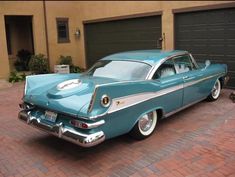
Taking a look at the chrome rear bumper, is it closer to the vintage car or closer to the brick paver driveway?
the vintage car

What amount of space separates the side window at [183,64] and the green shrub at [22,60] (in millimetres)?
9259

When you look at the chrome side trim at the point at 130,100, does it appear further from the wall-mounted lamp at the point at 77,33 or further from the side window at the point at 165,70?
the wall-mounted lamp at the point at 77,33

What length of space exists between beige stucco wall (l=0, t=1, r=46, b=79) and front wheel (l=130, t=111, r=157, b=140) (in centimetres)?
832

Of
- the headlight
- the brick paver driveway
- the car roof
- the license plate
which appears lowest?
the brick paver driveway

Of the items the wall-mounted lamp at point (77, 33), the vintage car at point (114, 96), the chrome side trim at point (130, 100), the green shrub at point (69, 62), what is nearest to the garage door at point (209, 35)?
the vintage car at point (114, 96)

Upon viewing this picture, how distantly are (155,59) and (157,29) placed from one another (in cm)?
511

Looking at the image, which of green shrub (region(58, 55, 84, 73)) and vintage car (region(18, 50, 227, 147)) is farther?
green shrub (region(58, 55, 84, 73))

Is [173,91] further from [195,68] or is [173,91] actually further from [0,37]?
[0,37]

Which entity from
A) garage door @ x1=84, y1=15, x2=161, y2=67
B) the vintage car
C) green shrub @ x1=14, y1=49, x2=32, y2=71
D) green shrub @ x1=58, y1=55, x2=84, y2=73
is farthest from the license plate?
green shrub @ x1=14, y1=49, x2=32, y2=71

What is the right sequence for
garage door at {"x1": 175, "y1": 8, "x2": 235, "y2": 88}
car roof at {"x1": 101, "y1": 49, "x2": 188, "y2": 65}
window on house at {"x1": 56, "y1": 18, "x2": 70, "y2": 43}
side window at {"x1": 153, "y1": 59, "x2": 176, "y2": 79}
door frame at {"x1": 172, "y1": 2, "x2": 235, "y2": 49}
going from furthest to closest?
1. window on house at {"x1": 56, "y1": 18, "x2": 70, "y2": 43}
2. garage door at {"x1": 175, "y1": 8, "x2": 235, "y2": 88}
3. door frame at {"x1": 172, "y1": 2, "x2": 235, "y2": 49}
4. car roof at {"x1": 101, "y1": 49, "x2": 188, "y2": 65}
5. side window at {"x1": 153, "y1": 59, "x2": 176, "y2": 79}

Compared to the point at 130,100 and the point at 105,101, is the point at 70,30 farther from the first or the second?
the point at 105,101

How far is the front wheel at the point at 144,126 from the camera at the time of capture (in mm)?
4666

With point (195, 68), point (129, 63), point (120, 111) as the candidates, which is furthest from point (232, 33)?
point (120, 111)

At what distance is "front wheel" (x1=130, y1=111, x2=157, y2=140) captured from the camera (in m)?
4.67
